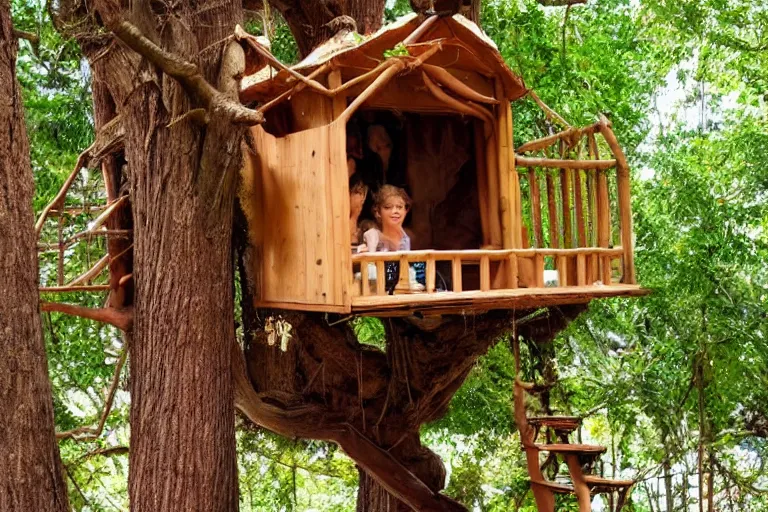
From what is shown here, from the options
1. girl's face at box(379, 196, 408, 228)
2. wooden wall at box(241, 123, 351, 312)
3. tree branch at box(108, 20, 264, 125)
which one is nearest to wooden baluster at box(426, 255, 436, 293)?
wooden wall at box(241, 123, 351, 312)

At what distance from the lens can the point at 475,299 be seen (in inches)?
192

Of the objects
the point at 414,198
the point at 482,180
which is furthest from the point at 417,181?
the point at 482,180

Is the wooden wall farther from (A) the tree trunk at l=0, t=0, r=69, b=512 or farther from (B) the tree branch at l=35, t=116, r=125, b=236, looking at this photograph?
(A) the tree trunk at l=0, t=0, r=69, b=512

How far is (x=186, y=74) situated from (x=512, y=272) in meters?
1.94

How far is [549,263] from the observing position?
8281 mm

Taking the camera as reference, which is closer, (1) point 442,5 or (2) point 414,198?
(1) point 442,5

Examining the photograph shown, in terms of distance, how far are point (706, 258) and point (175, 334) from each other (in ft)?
13.5

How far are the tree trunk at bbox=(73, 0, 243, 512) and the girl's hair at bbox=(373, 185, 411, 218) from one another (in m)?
0.80

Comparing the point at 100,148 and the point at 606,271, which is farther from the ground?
the point at 100,148

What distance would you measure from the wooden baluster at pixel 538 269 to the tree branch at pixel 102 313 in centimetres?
236

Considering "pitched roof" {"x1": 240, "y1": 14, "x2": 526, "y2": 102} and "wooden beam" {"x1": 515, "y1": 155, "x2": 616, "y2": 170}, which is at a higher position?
"pitched roof" {"x1": 240, "y1": 14, "x2": 526, "y2": 102}

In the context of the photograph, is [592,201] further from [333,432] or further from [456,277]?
[333,432]

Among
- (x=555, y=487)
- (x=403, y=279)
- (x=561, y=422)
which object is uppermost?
(x=403, y=279)

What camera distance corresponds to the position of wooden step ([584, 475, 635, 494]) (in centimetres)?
509
